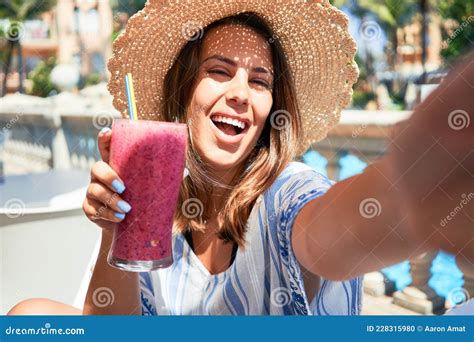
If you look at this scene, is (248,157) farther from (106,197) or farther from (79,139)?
(79,139)

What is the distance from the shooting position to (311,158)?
346 centimetres

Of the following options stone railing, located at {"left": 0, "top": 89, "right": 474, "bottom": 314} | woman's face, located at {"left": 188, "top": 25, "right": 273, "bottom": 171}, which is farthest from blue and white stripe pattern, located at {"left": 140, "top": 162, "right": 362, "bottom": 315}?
stone railing, located at {"left": 0, "top": 89, "right": 474, "bottom": 314}

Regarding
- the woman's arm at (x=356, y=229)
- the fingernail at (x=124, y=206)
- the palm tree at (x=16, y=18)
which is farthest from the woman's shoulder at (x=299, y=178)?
the palm tree at (x=16, y=18)

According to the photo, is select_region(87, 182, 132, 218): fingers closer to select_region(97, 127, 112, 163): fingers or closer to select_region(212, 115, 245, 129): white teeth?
select_region(97, 127, 112, 163): fingers

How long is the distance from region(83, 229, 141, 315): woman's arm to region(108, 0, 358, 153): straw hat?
55cm

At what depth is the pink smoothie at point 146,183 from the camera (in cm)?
118

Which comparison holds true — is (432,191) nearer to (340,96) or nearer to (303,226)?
(303,226)

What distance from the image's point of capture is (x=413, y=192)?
705mm

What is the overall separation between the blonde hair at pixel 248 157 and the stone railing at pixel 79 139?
139cm

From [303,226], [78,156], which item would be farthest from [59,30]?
[303,226]

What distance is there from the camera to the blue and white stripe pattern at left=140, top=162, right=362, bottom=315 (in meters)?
1.36

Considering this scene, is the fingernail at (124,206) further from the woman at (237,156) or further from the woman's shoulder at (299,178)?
the woman's shoulder at (299,178)

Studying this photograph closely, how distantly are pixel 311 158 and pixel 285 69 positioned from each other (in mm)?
1898

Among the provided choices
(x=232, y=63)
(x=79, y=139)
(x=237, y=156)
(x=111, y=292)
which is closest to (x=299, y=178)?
(x=237, y=156)
